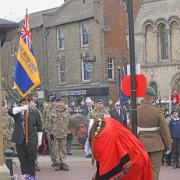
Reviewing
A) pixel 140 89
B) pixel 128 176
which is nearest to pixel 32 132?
pixel 140 89

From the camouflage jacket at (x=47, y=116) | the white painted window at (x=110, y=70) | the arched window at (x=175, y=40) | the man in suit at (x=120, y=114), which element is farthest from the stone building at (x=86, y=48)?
the camouflage jacket at (x=47, y=116)

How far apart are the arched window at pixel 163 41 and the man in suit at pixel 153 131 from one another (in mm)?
28675

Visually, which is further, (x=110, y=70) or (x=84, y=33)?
(x=110, y=70)

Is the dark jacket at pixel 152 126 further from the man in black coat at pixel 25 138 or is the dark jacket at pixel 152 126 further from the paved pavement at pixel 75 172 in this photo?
the paved pavement at pixel 75 172

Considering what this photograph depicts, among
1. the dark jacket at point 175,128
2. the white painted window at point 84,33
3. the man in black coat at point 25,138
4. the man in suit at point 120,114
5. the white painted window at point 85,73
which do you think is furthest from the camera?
the white painted window at point 84,33

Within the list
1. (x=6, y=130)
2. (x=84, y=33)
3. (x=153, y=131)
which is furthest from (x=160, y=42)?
(x=153, y=131)

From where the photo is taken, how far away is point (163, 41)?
37.8 meters

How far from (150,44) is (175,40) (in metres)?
2.21

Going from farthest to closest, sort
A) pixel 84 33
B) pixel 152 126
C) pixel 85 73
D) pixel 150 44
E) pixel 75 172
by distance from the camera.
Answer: pixel 85 73 < pixel 84 33 < pixel 150 44 < pixel 75 172 < pixel 152 126

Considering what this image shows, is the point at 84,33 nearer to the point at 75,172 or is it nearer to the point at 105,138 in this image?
the point at 75,172

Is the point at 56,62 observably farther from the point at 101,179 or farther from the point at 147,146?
the point at 101,179

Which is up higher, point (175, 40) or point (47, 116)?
point (175, 40)

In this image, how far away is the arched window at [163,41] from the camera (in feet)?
123

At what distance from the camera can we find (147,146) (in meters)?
9.09
